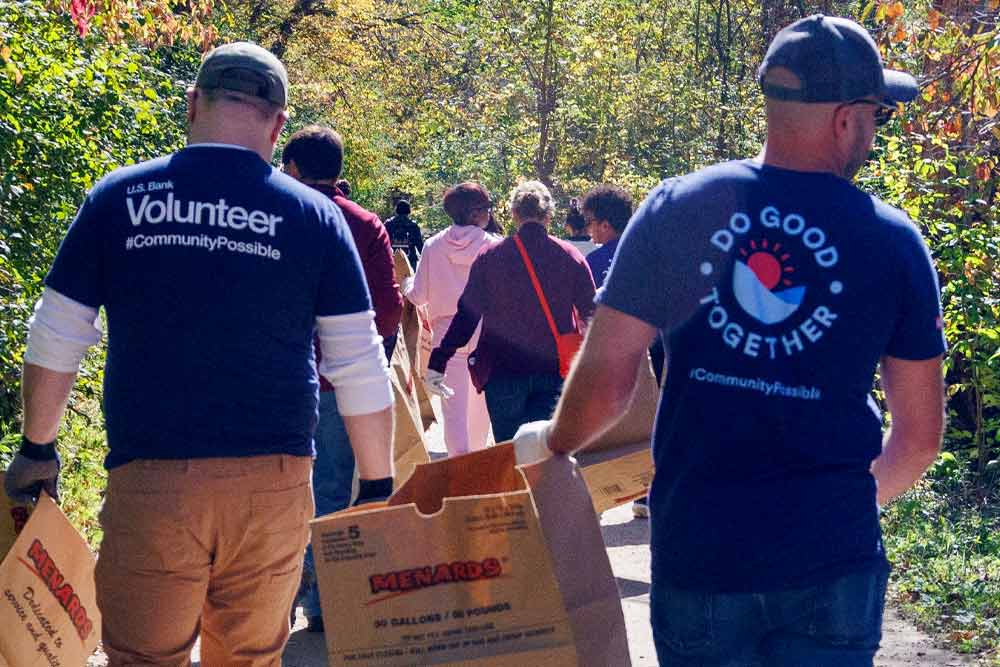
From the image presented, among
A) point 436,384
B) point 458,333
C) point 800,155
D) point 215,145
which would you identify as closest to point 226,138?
point 215,145

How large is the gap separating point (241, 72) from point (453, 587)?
1.40 m

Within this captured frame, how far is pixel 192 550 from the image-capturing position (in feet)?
11.6

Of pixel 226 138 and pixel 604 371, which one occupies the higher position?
pixel 226 138

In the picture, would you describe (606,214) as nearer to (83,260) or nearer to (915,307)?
(83,260)

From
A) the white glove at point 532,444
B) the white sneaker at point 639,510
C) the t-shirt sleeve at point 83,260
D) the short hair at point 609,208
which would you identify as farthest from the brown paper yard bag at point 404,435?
the white glove at point 532,444

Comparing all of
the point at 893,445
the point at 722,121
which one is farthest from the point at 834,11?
the point at 893,445

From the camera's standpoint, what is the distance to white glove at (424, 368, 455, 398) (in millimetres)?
8078

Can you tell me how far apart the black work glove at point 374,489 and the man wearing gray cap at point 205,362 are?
0.17 meters

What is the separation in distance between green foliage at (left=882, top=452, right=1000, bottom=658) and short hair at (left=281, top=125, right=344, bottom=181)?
317 centimetres

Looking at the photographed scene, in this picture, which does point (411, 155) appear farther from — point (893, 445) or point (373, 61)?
point (893, 445)

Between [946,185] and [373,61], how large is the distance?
75.9 ft

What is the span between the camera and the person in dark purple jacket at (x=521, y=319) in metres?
7.09

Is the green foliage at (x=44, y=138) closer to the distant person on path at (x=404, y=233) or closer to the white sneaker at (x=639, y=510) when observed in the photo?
the white sneaker at (x=639, y=510)

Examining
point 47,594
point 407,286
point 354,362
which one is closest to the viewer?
point 354,362
